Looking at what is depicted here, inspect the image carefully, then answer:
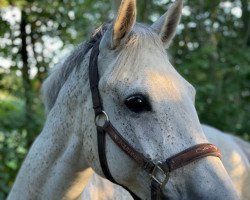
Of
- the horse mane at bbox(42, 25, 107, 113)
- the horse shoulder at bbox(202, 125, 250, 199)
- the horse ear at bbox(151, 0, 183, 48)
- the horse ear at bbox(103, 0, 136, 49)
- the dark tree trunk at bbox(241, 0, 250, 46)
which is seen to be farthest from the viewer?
the dark tree trunk at bbox(241, 0, 250, 46)

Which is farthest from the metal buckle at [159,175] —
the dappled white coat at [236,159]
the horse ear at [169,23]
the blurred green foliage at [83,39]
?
the blurred green foliage at [83,39]

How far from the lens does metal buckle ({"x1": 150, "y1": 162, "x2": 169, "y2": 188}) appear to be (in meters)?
2.08

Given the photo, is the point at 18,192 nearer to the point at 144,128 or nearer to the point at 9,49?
the point at 144,128

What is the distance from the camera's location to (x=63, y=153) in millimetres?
2604

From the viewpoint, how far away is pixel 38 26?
606 cm

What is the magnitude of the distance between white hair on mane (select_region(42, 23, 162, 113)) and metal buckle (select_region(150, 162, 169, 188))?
56 cm

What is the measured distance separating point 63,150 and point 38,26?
376 cm

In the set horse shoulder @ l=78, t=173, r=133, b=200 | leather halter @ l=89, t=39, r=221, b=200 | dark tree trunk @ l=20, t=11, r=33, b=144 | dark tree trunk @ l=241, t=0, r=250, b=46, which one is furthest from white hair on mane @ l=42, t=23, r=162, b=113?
dark tree trunk @ l=241, t=0, r=250, b=46

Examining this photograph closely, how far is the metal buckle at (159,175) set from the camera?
2.08 metres

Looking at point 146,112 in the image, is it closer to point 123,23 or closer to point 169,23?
point 123,23

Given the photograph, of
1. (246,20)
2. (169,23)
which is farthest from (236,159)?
(246,20)

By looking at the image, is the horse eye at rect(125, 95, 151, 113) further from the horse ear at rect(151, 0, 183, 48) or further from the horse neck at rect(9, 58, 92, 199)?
the horse ear at rect(151, 0, 183, 48)

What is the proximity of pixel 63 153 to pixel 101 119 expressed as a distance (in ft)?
1.28

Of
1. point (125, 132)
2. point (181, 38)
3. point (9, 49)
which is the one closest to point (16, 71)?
point (9, 49)
